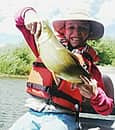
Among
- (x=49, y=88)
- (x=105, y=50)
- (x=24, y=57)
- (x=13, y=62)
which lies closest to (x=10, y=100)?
(x=13, y=62)

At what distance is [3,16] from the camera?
1751 millimetres

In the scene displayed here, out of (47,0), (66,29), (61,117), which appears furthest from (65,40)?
(47,0)

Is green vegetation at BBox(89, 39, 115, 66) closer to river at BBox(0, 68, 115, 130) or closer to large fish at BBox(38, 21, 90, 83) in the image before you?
large fish at BBox(38, 21, 90, 83)

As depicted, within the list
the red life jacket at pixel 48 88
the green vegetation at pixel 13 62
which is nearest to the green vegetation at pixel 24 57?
the green vegetation at pixel 13 62

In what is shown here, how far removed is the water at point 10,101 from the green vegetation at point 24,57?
6cm

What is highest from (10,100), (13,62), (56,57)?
(56,57)

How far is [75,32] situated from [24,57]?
40 cm

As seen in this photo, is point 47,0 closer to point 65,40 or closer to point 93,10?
point 93,10

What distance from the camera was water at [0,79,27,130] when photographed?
1.87 metres

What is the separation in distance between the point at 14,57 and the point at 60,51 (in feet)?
2.10

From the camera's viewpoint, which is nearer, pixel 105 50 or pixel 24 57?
pixel 105 50

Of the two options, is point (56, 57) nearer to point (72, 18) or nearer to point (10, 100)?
point (72, 18)

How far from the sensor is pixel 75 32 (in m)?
1.38

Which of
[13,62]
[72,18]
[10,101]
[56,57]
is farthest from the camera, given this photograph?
[10,101]
